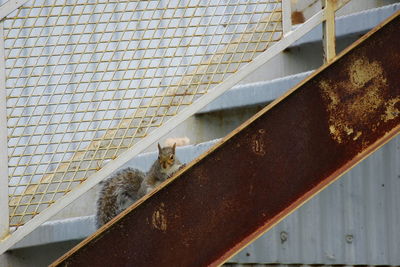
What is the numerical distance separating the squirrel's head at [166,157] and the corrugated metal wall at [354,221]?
74cm

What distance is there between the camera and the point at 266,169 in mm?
2367

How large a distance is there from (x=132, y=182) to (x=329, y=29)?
79.7 inches

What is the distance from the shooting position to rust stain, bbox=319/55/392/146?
238 centimetres

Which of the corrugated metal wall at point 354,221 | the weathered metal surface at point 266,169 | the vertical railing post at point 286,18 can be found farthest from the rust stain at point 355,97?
the corrugated metal wall at point 354,221

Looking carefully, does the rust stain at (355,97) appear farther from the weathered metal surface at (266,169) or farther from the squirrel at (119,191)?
the squirrel at (119,191)

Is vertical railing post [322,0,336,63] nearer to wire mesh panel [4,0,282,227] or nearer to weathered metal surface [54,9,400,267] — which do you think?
weathered metal surface [54,9,400,267]

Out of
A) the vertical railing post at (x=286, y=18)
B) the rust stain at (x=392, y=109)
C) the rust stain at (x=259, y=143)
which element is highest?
the vertical railing post at (x=286, y=18)

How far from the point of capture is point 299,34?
280 cm

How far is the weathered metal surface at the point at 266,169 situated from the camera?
2.34 meters

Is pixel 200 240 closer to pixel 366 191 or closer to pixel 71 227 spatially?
pixel 71 227

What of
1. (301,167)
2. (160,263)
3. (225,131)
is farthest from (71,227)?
(301,167)

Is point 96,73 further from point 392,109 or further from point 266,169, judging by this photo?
point 392,109

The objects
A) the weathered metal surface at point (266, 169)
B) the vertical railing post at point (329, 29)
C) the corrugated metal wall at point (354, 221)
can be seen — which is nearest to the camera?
the weathered metal surface at point (266, 169)

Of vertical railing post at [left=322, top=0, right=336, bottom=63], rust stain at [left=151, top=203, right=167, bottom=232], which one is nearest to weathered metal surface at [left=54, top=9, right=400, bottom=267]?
rust stain at [left=151, top=203, right=167, bottom=232]
